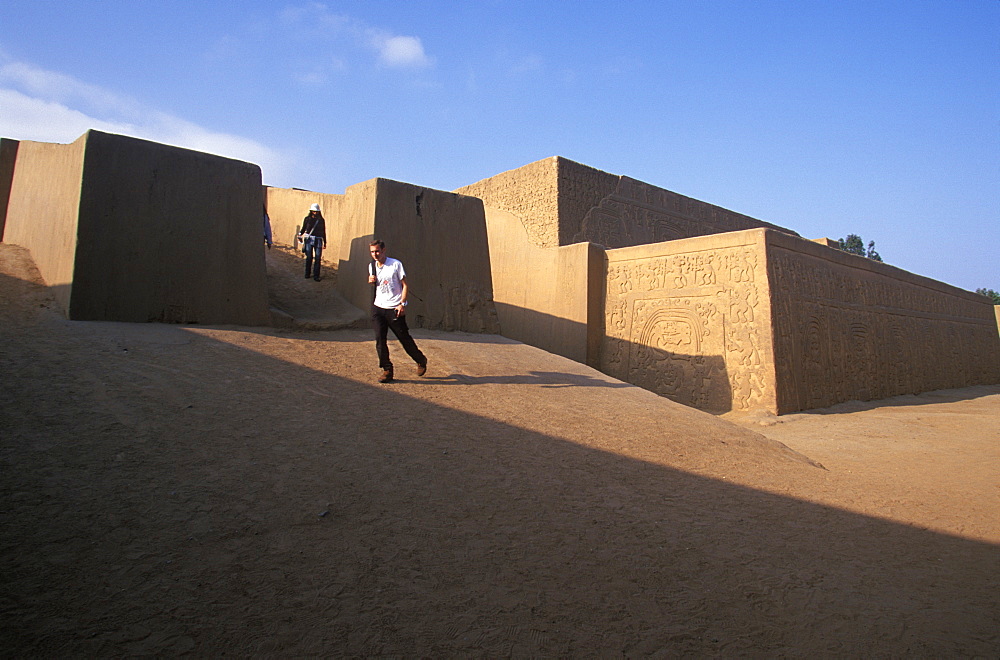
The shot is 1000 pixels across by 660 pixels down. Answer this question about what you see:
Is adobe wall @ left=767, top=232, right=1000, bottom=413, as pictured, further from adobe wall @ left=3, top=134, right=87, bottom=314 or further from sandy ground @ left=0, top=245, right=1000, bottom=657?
adobe wall @ left=3, top=134, right=87, bottom=314

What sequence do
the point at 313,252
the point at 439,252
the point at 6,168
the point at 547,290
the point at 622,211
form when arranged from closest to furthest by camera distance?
the point at 6,168, the point at 439,252, the point at 313,252, the point at 547,290, the point at 622,211

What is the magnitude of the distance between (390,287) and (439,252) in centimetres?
266

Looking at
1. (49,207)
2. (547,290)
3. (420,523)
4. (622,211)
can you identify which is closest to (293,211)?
(49,207)

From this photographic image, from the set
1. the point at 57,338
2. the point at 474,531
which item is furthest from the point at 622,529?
the point at 57,338

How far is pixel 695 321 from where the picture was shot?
9094mm

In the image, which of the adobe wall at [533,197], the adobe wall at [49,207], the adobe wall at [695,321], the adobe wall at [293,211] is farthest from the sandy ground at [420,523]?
the adobe wall at [533,197]

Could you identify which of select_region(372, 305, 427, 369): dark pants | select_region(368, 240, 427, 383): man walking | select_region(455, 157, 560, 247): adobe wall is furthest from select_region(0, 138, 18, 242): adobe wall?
select_region(455, 157, 560, 247): adobe wall

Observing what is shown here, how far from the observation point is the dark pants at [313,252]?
7953mm

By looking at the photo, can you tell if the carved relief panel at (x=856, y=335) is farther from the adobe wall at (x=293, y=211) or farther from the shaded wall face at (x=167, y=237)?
the shaded wall face at (x=167, y=237)

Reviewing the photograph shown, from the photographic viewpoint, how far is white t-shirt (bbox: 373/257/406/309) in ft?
17.4

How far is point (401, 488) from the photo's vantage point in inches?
125

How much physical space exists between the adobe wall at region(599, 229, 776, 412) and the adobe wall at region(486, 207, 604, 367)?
1.05 ft

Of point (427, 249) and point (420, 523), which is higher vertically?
point (427, 249)

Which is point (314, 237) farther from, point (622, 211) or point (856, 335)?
point (856, 335)
